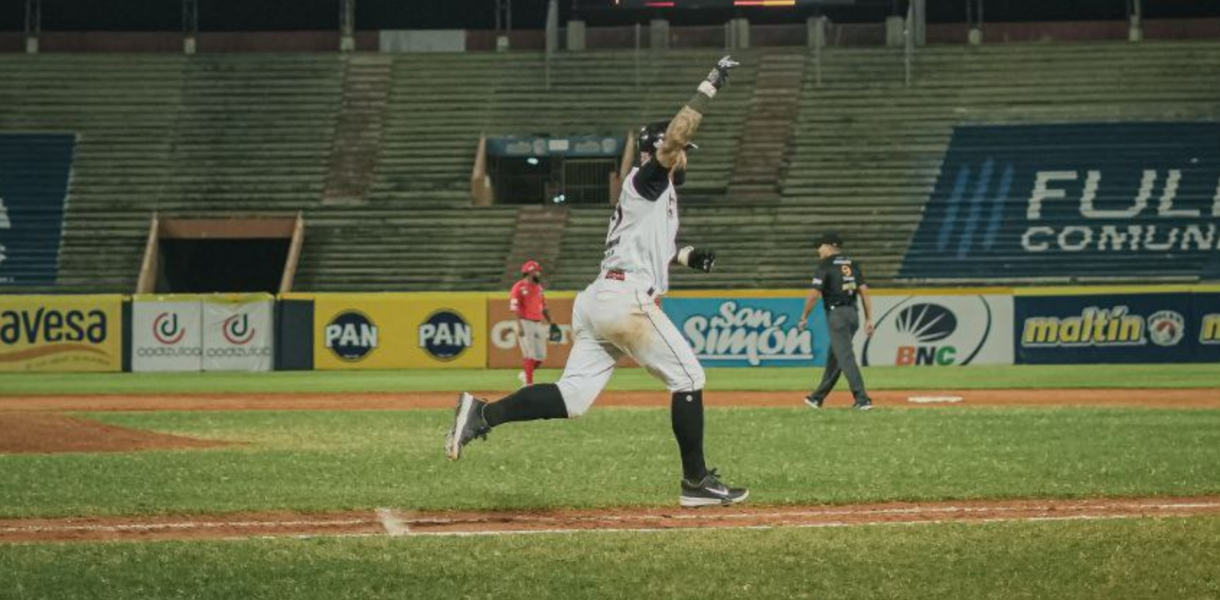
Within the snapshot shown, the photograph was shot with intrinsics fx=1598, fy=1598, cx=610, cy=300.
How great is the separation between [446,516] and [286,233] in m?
31.0

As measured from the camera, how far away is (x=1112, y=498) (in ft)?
32.3

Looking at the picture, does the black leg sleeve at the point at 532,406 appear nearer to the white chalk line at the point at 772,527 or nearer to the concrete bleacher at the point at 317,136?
the white chalk line at the point at 772,527

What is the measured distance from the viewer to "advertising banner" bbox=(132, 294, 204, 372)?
3219cm

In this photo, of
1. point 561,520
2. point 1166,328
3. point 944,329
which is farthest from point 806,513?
point 1166,328

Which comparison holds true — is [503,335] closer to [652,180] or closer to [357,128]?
[357,128]

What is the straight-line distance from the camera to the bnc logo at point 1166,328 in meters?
30.8

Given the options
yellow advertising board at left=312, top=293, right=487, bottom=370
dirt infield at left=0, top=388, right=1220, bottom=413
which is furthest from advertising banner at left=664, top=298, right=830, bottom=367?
dirt infield at left=0, top=388, right=1220, bottom=413

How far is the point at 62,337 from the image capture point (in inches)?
1272

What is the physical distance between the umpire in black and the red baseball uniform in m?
7.67

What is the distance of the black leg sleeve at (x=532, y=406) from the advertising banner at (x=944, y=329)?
22157mm

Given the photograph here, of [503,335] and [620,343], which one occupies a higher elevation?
[620,343]

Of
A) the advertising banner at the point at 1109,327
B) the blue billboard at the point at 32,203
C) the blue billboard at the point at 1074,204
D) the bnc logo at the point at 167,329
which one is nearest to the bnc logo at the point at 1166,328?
the advertising banner at the point at 1109,327

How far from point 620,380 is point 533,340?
4034mm

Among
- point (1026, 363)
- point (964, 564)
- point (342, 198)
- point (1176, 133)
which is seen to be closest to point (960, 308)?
point (1026, 363)
